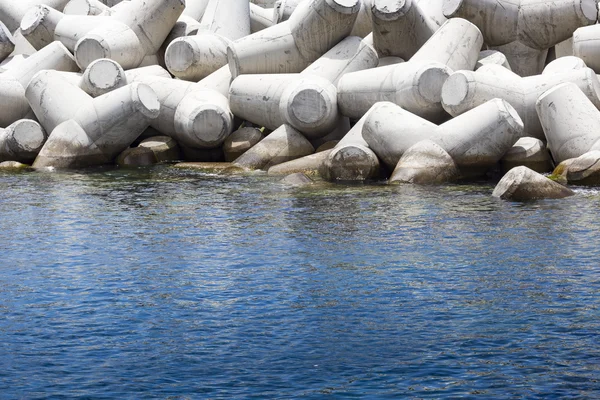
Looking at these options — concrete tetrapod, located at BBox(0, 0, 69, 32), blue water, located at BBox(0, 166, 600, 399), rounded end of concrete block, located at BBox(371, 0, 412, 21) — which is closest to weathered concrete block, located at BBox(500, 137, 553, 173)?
blue water, located at BBox(0, 166, 600, 399)

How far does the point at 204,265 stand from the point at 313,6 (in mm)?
10357

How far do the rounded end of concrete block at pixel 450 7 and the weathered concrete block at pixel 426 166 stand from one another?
447 cm

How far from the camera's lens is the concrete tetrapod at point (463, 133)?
697 inches

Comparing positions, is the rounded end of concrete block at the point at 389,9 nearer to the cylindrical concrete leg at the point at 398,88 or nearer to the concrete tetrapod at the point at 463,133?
the cylindrical concrete leg at the point at 398,88

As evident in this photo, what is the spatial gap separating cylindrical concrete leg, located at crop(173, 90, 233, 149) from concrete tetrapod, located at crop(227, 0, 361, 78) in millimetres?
1066

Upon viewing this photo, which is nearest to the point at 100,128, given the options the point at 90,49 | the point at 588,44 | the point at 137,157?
the point at 137,157

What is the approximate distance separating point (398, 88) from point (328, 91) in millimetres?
1411

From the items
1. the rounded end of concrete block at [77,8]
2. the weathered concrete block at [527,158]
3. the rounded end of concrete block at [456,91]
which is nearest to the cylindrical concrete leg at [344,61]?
the rounded end of concrete block at [456,91]

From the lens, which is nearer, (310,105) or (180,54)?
(310,105)

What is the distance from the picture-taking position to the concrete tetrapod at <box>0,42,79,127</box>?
75.3ft

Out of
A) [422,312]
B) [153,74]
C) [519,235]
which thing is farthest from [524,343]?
[153,74]

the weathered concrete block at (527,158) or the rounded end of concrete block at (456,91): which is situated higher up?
the rounded end of concrete block at (456,91)

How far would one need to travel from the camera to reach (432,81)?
19.1 meters

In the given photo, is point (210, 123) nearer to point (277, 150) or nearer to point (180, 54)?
point (277, 150)
